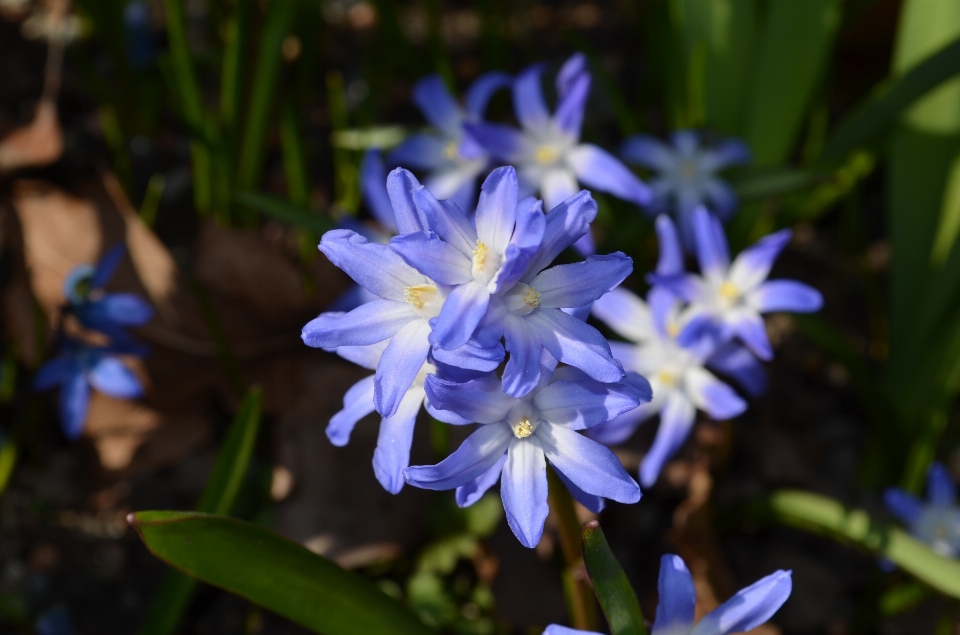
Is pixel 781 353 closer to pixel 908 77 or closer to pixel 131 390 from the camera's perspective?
pixel 908 77

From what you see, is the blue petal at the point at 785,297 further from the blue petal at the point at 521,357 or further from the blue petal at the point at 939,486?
the blue petal at the point at 521,357

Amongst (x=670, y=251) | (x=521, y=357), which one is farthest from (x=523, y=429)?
(x=670, y=251)

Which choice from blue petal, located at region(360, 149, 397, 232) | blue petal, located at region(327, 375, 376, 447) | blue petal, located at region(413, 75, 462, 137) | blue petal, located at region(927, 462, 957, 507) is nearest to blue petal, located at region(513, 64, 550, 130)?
blue petal, located at region(413, 75, 462, 137)

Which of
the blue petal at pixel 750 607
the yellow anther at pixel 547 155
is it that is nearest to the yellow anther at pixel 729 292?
the yellow anther at pixel 547 155

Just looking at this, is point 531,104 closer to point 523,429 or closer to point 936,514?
point 523,429

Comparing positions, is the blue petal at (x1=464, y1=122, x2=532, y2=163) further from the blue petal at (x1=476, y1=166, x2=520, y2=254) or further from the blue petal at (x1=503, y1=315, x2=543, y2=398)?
the blue petal at (x1=503, y1=315, x2=543, y2=398)

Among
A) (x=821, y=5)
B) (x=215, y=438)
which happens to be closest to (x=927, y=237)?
(x=821, y=5)
